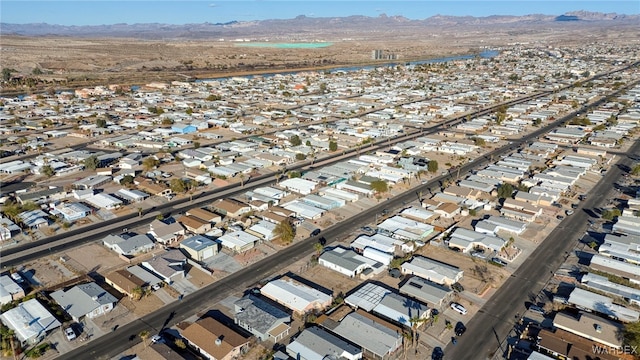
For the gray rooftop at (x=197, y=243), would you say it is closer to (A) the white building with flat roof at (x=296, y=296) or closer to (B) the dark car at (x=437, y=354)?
(A) the white building with flat roof at (x=296, y=296)

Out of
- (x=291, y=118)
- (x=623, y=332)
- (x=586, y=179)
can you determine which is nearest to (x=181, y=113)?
(x=291, y=118)

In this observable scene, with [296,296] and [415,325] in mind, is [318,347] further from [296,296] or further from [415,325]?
[415,325]

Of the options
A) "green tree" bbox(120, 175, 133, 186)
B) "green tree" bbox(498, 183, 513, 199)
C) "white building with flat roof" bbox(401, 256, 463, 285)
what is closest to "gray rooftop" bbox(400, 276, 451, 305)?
"white building with flat roof" bbox(401, 256, 463, 285)

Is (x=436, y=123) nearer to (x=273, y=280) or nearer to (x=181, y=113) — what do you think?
(x=181, y=113)

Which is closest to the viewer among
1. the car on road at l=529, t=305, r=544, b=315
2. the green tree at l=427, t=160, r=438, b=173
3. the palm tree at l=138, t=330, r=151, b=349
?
the palm tree at l=138, t=330, r=151, b=349

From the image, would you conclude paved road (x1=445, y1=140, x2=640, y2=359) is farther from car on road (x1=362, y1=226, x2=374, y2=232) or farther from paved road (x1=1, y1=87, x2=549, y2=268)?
paved road (x1=1, y1=87, x2=549, y2=268)

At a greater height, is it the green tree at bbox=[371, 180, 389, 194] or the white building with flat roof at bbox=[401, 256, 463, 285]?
the green tree at bbox=[371, 180, 389, 194]

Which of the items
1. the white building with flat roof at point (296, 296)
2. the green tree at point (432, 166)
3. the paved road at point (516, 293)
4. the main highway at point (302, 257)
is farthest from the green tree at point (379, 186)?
the white building with flat roof at point (296, 296)

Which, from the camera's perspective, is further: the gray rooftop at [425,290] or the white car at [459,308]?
the gray rooftop at [425,290]
